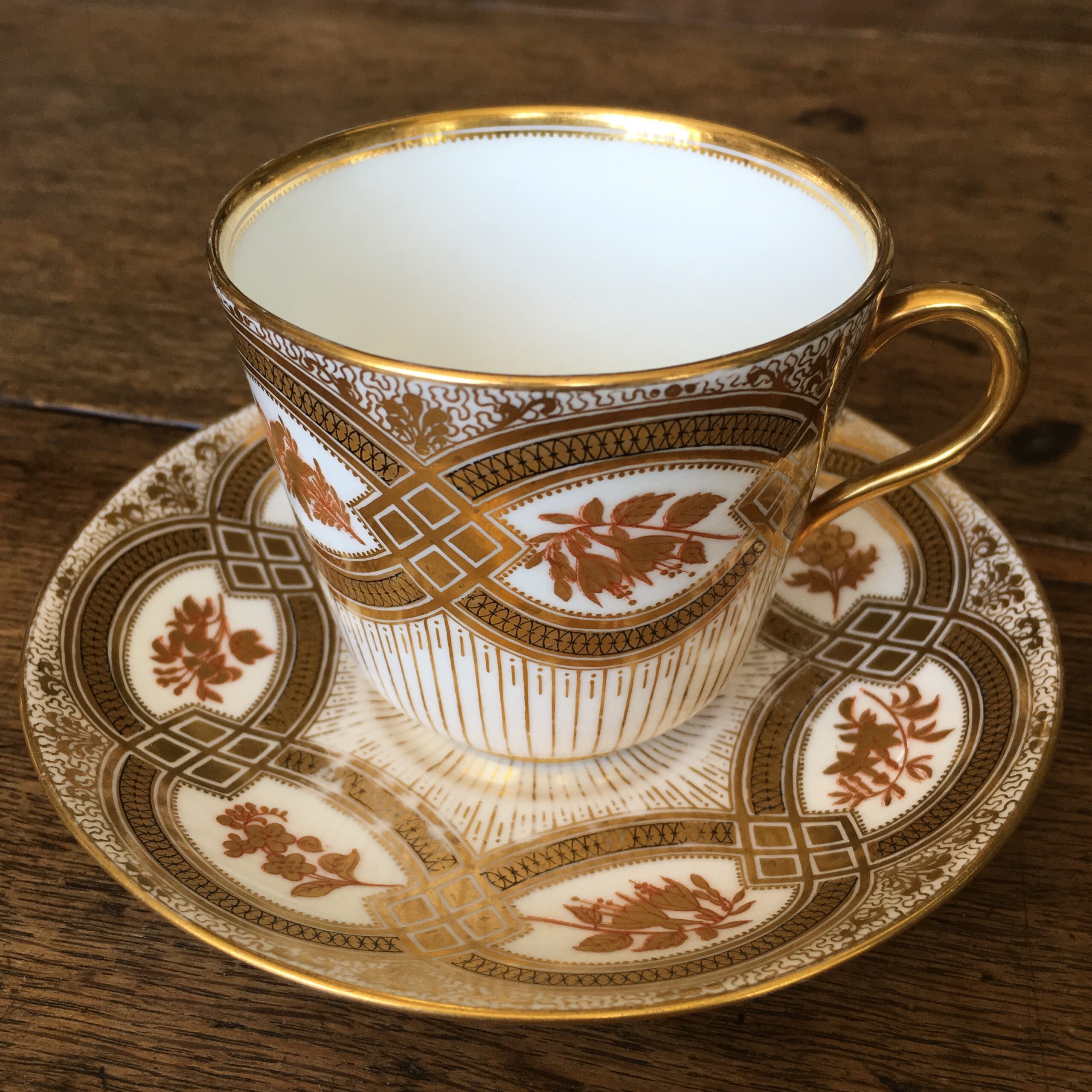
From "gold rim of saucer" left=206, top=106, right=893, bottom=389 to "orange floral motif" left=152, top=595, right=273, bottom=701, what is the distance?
20 cm

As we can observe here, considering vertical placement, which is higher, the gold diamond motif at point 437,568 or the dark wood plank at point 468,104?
the dark wood plank at point 468,104

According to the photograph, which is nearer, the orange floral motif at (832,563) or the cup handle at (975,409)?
the cup handle at (975,409)

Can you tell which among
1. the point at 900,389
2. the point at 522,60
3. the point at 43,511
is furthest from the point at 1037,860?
the point at 522,60

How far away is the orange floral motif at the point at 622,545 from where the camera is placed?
0.42 m

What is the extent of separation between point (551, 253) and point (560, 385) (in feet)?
1.31

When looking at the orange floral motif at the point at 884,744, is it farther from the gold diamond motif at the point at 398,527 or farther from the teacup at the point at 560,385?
the gold diamond motif at the point at 398,527

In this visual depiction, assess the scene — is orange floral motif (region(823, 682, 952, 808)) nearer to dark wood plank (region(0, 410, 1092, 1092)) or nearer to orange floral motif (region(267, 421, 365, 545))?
dark wood plank (region(0, 410, 1092, 1092))

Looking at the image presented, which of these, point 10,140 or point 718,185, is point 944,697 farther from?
point 10,140

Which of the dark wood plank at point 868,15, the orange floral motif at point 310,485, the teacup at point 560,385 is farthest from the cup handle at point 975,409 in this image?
the dark wood plank at point 868,15

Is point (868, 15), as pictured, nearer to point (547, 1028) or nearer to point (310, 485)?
point (310, 485)

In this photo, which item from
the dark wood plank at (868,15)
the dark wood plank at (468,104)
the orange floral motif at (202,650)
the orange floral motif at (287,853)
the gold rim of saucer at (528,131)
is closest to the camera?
Answer: the gold rim of saucer at (528,131)

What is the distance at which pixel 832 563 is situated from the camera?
690 mm

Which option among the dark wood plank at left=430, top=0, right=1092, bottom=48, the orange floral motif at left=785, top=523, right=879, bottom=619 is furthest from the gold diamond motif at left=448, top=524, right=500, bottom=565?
the dark wood plank at left=430, top=0, right=1092, bottom=48

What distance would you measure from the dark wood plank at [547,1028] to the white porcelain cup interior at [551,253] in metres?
0.32
